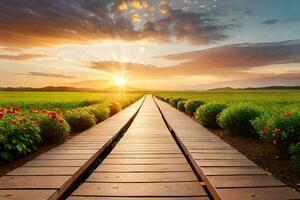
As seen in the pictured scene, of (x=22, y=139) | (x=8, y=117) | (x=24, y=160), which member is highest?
(x=8, y=117)

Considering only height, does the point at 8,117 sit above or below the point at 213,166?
above

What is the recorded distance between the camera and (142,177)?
432cm

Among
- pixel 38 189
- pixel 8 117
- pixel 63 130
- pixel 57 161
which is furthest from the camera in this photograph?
pixel 63 130

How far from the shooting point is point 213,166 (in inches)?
183

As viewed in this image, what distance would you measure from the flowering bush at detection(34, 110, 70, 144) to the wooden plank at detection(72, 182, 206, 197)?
3240mm

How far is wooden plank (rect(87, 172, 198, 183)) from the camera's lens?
4.18 m

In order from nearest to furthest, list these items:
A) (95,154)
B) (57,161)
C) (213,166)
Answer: (213,166) → (57,161) → (95,154)

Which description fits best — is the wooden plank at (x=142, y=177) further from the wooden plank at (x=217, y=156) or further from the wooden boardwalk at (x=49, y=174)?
the wooden plank at (x=217, y=156)

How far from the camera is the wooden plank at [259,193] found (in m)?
3.27

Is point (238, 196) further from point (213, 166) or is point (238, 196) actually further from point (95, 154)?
point (95, 154)

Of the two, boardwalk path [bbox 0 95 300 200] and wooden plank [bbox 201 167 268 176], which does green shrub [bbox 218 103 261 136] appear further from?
wooden plank [bbox 201 167 268 176]

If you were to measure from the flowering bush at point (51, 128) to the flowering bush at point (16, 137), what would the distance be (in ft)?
2.22

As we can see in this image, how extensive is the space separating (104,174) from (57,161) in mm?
1090

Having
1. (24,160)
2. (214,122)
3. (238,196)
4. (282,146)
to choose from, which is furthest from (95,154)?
(214,122)
